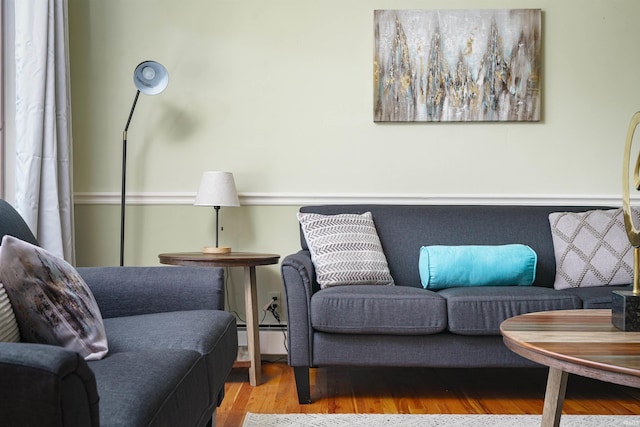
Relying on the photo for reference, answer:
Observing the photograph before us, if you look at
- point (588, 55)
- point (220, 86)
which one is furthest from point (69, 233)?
point (588, 55)

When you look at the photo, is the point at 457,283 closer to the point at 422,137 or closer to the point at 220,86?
the point at 422,137

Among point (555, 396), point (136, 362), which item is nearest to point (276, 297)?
point (555, 396)

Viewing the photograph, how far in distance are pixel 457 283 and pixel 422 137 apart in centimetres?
96

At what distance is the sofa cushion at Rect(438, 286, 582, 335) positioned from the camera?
9.00 ft

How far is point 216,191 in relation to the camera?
3355mm

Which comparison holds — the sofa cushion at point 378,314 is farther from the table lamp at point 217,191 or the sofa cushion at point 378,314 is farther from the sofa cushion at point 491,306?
the table lamp at point 217,191

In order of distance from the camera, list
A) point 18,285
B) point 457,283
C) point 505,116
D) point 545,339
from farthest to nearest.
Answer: point 505,116, point 457,283, point 545,339, point 18,285

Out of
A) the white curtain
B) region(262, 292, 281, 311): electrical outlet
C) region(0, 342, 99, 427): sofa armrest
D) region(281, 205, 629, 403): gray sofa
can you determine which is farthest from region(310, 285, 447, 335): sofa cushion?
region(0, 342, 99, 427): sofa armrest

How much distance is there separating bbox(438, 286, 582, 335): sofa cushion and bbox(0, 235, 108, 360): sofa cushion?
1553 millimetres

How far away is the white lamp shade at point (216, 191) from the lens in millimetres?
3344

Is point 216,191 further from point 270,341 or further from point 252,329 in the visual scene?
point 270,341

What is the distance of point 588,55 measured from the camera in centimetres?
368

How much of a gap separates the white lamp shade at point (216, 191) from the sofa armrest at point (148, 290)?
1.05 meters

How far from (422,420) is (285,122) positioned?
6.04 ft
